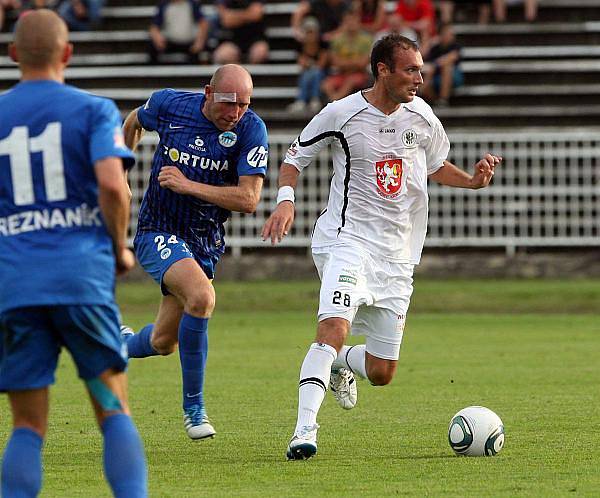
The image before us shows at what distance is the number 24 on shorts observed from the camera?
328 inches

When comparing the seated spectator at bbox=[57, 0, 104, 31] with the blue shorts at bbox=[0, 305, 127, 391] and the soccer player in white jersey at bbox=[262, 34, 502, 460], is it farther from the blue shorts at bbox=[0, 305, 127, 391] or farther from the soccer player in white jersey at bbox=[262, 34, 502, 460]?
the blue shorts at bbox=[0, 305, 127, 391]

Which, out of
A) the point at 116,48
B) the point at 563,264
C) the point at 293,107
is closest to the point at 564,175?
the point at 563,264

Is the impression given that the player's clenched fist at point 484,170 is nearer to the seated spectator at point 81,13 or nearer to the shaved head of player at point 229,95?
the shaved head of player at point 229,95

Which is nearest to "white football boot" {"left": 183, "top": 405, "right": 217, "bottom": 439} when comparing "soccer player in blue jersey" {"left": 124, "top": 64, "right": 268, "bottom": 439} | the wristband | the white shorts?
"soccer player in blue jersey" {"left": 124, "top": 64, "right": 268, "bottom": 439}

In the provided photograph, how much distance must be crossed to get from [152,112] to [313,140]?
119 centimetres

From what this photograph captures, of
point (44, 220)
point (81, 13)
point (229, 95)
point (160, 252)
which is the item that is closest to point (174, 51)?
point (81, 13)

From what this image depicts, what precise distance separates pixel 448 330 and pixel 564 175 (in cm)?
609

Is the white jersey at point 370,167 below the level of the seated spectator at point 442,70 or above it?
above

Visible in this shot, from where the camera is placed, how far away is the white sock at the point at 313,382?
→ 7930 millimetres

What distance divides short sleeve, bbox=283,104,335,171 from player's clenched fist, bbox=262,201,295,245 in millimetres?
586

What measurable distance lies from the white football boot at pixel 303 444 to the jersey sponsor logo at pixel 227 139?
6.76ft

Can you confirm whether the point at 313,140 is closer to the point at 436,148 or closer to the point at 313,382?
the point at 436,148

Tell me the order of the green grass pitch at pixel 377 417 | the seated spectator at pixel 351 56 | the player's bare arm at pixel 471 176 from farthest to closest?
the seated spectator at pixel 351 56 < the player's bare arm at pixel 471 176 < the green grass pitch at pixel 377 417

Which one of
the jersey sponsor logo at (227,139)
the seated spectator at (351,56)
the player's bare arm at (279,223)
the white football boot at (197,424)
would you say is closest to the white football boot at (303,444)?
the white football boot at (197,424)
